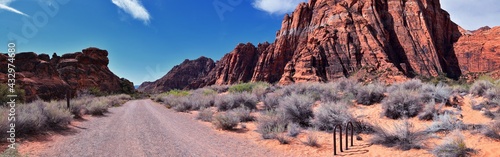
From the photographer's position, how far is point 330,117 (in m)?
8.39

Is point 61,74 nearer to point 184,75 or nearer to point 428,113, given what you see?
point 428,113

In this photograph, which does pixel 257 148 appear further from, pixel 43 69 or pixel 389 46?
pixel 389 46

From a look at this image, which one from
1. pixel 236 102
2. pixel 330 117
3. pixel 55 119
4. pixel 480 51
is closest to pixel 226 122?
pixel 330 117

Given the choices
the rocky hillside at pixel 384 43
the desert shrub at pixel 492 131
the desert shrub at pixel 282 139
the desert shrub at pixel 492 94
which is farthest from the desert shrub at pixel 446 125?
the rocky hillside at pixel 384 43

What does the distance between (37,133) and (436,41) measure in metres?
69.3

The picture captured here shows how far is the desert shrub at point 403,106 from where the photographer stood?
346 inches

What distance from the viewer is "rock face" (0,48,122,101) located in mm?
20669

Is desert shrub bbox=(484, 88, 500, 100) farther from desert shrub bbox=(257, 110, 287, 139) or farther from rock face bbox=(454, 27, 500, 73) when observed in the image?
rock face bbox=(454, 27, 500, 73)

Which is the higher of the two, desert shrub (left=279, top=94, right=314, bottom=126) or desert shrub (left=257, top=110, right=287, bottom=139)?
desert shrub (left=279, top=94, right=314, bottom=126)

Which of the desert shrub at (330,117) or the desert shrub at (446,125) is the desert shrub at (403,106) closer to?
the desert shrub at (446,125)

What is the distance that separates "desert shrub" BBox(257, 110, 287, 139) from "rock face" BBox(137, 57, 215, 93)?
5253 inches

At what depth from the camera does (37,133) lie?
26.9 ft

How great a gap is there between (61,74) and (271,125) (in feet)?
196

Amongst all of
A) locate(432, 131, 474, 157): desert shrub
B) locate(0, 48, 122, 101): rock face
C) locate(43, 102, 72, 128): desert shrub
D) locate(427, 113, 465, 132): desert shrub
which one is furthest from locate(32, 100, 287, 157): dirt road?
locate(0, 48, 122, 101): rock face
